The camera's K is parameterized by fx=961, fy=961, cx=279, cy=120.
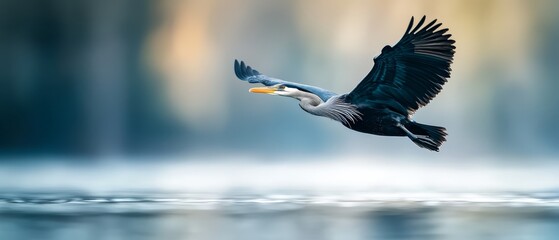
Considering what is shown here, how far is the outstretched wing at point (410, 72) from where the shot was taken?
6.95 metres

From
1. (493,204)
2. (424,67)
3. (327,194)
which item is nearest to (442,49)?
(424,67)

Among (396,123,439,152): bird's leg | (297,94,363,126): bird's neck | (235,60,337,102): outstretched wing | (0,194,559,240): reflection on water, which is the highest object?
(235,60,337,102): outstretched wing

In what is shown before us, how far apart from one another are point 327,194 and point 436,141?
257 cm

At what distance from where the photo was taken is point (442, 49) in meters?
7.00

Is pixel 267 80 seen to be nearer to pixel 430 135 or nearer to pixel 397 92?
pixel 397 92

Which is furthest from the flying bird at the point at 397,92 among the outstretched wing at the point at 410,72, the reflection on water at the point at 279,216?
the reflection on water at the point at 279,216

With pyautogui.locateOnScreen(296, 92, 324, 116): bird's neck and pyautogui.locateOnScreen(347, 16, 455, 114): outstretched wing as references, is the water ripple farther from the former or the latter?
pyautogui.locateOnScreen(347, 16, 455, 114): outstretched wing

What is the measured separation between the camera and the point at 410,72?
284 inches

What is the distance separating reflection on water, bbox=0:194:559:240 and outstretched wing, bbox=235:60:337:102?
1005mm

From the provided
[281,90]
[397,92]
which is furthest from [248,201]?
[397,92]

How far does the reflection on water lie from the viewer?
6828 mm

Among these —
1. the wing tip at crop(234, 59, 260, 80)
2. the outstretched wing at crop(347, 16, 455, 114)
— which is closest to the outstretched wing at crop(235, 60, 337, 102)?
the wing tip at crop(234, 59, 260, 80)

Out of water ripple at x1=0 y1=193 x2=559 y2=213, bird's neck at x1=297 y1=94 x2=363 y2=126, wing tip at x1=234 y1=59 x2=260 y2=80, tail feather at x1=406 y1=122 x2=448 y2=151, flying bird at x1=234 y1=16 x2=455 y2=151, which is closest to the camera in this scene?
flying bird at x1=234 y1=16 x2=455 y2=151

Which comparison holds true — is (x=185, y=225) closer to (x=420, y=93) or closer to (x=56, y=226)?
(x=56, y=226)
